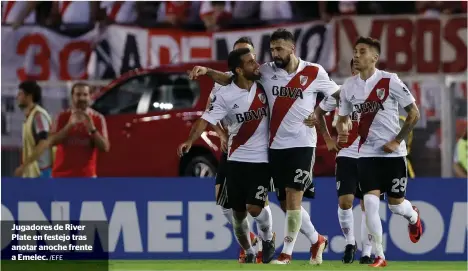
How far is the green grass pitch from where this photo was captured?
49.2 feet

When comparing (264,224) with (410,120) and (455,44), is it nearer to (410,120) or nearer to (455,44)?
(410,120)

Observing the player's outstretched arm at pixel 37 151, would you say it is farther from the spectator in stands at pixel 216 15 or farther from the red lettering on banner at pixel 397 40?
the red lettering on banner at pixel 397 40

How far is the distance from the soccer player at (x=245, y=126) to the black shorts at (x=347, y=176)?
4.18 ft

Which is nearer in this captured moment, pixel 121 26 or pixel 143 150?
pixel 143 150

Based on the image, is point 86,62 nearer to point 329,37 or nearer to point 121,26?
point 121,26

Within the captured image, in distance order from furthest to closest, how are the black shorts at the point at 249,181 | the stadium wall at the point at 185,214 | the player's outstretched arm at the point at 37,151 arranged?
the player's outstretched arm at the point at 37,151 < the stadium wall at the point at 185,214 < the black shorts at the point at 249,181

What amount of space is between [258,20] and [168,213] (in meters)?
5.66

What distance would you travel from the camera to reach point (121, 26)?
76.0 ft

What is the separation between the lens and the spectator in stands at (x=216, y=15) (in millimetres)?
22908

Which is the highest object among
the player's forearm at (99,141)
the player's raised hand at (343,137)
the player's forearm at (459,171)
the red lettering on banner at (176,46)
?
the red lettering on banner at (176,46)

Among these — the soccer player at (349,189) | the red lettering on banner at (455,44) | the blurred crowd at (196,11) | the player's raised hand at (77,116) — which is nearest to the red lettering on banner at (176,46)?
the blurred crowd at (196,11)

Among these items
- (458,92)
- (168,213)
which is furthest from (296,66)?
(458,92)

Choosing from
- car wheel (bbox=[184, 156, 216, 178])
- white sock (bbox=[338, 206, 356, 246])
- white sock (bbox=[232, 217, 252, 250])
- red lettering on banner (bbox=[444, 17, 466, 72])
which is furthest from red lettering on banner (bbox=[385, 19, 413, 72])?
white sock (bbox=[232, 217, 252, 250])

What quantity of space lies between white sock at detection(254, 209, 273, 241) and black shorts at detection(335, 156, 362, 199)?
1083 mm
